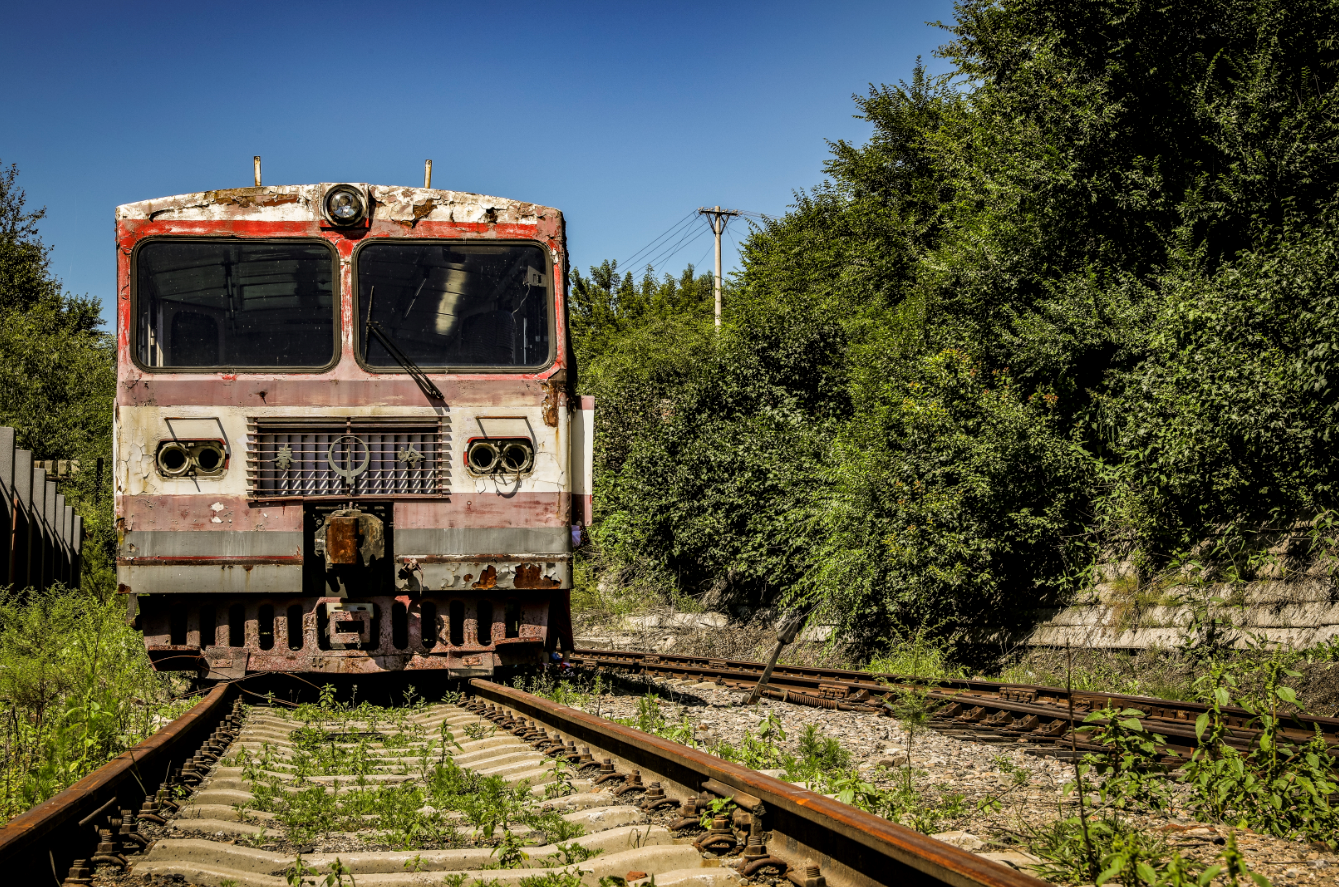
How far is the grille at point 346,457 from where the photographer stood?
7.62 m

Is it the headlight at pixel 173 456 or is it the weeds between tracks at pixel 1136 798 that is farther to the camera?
the headlight at pixel 173 456

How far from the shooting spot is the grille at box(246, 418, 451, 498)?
7.62 m

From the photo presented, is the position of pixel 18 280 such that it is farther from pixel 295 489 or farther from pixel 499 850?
pixel 499 850

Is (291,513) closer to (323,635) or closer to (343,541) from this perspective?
(343,541)

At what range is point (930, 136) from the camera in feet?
85.1

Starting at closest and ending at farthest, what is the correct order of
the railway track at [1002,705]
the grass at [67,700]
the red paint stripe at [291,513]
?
the grass at [67,700] → the railway track at [1002,705] → the red paint stripe at [291,513]

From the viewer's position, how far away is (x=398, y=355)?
7887 mm

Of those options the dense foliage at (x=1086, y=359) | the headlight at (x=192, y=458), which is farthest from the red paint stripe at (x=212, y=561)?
the dense foliage at (x=1086, y=359)

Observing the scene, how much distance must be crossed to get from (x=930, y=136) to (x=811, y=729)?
904 inches

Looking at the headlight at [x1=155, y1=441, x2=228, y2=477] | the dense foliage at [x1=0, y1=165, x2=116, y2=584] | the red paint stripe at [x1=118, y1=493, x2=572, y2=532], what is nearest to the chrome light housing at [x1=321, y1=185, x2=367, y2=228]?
the headlight at [x1=155, y1=441, x2=228, y2=477]

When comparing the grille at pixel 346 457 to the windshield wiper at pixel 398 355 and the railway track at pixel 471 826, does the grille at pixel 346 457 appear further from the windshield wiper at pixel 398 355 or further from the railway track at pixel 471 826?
the railway track at pixel 471 826

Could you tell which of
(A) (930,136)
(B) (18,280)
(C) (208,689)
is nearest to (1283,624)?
(C) (208,689)

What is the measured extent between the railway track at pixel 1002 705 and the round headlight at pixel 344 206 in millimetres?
5298

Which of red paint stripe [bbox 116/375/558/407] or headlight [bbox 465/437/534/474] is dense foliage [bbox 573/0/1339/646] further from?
red paint stripe [bbox 116/375/558/407]
